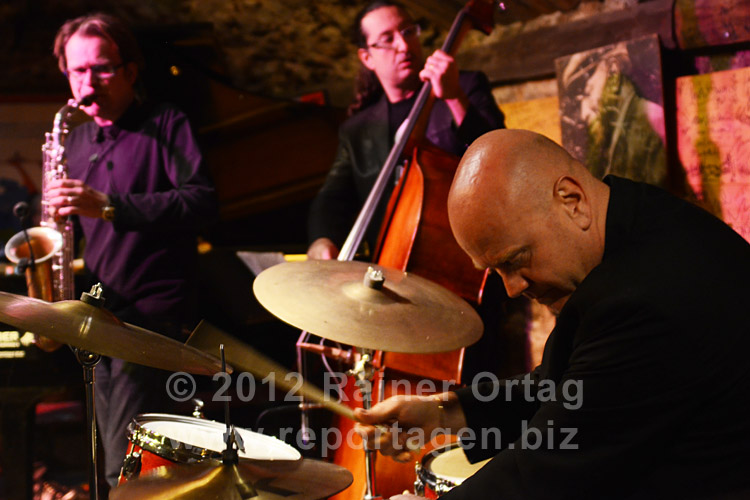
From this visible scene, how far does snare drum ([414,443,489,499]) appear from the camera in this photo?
2.08 meters

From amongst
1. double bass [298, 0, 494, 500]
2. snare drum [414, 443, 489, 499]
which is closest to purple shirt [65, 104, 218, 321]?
double bass [298, 0, 494, 500]

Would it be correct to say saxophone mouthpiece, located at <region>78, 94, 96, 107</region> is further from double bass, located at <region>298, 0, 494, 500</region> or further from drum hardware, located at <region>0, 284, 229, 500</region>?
drum hardware, located at <region>0, 284, 229, 500</region>

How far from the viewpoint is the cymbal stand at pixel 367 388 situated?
242 cm

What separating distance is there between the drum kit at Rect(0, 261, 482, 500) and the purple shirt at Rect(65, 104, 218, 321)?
2.40ft

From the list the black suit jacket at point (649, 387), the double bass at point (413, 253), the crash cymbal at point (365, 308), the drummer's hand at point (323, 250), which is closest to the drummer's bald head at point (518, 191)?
the black suit jacket at point (649, 387)

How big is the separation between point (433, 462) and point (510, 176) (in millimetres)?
1039

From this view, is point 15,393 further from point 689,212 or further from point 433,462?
point 689,212

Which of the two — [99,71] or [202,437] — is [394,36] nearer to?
[99,71]

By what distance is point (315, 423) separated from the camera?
→ 363 centimetres

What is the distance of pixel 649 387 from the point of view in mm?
1415

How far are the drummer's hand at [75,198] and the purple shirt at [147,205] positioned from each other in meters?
0.06

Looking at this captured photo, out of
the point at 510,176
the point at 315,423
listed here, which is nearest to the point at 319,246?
the point at 315,423

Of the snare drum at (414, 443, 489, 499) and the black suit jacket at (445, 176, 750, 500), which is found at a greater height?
the black suit jacket at (445, 176, 750, 500)

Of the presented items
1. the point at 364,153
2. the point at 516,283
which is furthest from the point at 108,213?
the point at 516,283
